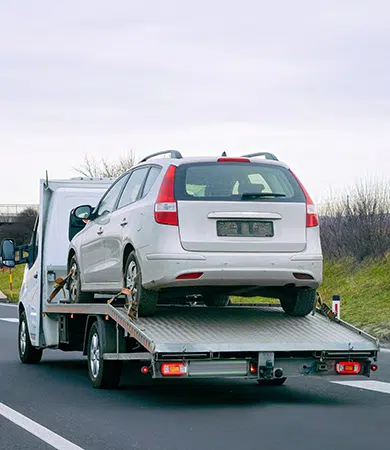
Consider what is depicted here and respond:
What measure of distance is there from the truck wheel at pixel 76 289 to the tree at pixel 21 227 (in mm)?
69591

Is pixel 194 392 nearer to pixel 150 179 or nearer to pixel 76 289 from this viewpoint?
pixel 150 179

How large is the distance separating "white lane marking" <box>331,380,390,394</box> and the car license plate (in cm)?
232

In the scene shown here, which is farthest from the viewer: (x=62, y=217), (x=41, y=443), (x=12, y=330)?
(x=12, y=330)

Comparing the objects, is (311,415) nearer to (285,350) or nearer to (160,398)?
(285,350)

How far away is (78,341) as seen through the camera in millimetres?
14203

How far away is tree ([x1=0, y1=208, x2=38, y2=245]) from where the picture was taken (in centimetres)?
8475

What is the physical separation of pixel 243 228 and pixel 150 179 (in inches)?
48.4

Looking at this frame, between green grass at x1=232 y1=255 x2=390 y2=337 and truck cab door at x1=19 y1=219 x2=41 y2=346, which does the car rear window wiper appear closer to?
truck cab door at x1=19 y1=219 x2=41 y2=346

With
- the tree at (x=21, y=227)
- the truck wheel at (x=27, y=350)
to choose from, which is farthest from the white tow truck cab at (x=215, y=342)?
the tree at (x=21, y=227)

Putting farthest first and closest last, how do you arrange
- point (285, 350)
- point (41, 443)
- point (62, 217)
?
point (62, 217) → point (285, 350) → point (41, 443)

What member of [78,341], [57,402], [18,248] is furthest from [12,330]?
[57,402]

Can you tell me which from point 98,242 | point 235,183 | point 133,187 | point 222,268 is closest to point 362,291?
point 98,242

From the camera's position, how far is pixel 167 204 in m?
11.2

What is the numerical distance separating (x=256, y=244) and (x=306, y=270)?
61 cm
